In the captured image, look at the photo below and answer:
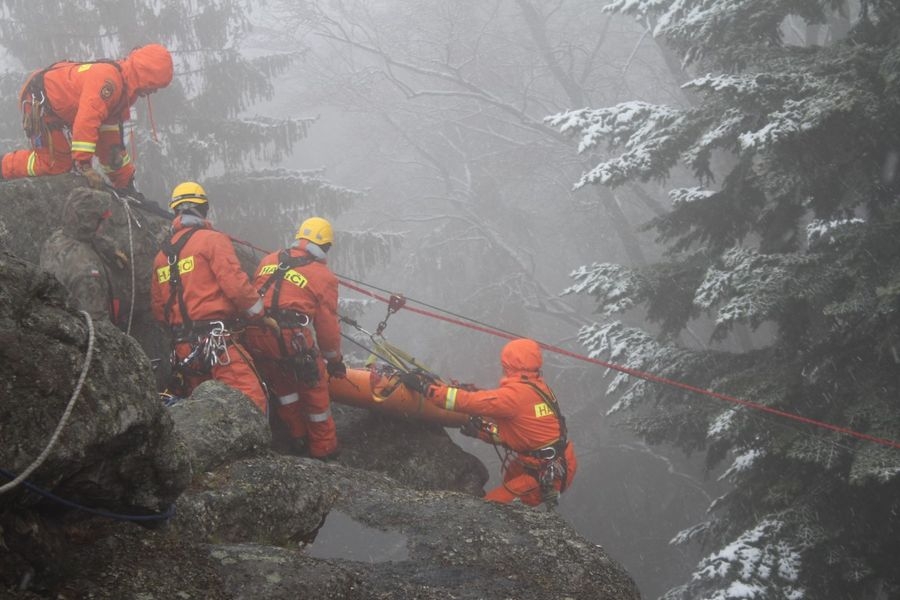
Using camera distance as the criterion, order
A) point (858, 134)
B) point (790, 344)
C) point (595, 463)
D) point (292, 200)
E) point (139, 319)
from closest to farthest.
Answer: point (139, 319)
point (858, 134)
point (790, 344)
point (292, 200)
point (595, 463)

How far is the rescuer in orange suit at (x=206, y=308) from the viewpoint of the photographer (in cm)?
575

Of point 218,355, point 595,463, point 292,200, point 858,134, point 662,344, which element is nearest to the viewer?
point 218,355

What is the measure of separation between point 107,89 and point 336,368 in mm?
3537

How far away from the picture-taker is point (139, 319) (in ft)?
22.9

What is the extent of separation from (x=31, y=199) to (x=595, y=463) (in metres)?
16.2

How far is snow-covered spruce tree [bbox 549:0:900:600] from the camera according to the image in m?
6.91

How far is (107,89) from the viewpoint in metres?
6.85

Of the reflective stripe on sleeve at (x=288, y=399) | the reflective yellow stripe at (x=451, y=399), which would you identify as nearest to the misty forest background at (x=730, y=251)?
the reflective yellow stripe at (x=451, y=399)

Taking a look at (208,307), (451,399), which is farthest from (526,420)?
(208,307)

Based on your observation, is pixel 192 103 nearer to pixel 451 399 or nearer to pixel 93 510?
pixel 451 399

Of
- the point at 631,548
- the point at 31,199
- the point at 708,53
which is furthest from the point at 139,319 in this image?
the point at 631,548

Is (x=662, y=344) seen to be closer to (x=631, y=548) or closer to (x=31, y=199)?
(x=31, y=199)

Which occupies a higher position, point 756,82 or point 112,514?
point 756,82

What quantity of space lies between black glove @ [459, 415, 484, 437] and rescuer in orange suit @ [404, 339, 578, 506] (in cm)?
25
